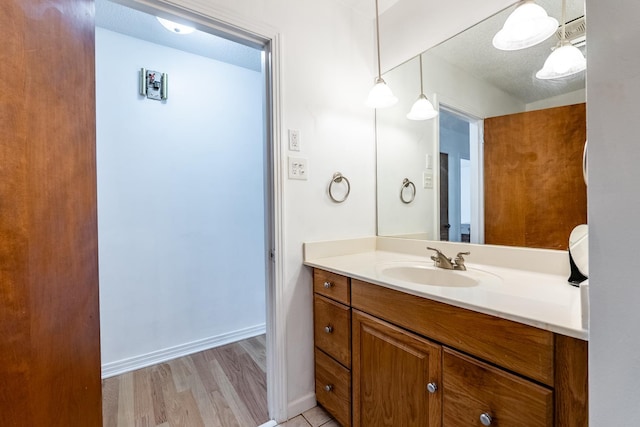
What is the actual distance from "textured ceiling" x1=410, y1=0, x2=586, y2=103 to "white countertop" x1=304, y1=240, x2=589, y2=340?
0.74 meters

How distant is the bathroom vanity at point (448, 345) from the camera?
633 millimetres

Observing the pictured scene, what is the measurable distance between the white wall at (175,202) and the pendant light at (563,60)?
1899 millimetres

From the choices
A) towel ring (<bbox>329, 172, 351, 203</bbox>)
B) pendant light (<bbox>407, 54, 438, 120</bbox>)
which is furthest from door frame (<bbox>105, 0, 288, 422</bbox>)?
pendant light (<bbox>407, 54, 438, 120</bbox>)

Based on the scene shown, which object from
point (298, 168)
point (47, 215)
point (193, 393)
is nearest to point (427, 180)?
point (298, 168)

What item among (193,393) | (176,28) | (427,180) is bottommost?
(193,393)

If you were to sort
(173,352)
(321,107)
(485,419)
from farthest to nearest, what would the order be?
(173,352)
(321,107)
(485,419)

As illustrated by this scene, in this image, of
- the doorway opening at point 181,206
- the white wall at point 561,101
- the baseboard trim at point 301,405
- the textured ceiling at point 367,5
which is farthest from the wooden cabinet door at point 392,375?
the textured ceiling at point 367,5

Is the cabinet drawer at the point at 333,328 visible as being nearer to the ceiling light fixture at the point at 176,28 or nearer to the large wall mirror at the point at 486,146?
the large wall mirror at the point at 486,146

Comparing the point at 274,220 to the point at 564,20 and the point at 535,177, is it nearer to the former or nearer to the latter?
the point at 535,177

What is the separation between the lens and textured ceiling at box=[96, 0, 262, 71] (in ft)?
5.19

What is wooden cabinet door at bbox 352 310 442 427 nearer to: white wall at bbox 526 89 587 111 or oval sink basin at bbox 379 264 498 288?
oval sink basin at bbox 379 264 498 288

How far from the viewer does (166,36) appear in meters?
1.82

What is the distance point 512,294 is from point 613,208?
531 millimetres

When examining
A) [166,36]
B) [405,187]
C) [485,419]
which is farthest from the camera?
[166,36]
